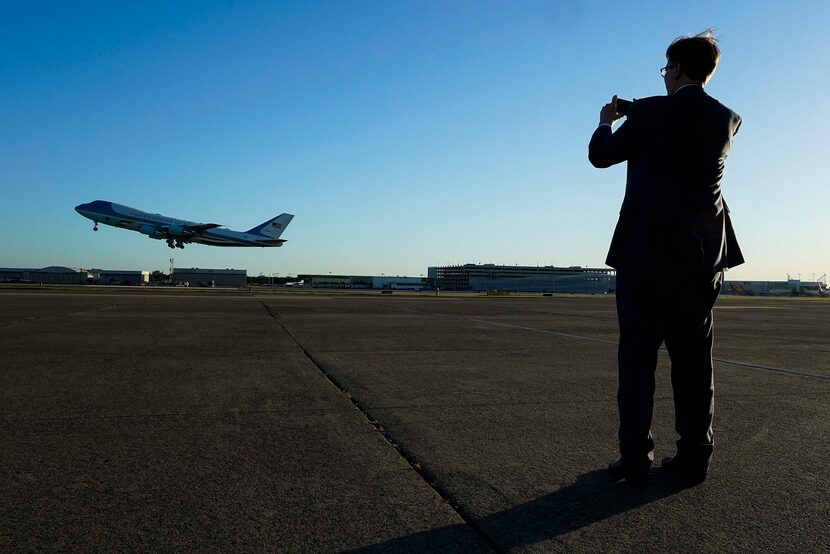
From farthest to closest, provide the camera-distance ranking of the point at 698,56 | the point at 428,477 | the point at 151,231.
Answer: the point at 151,231 < the point at 698,56 < the point at 428,477

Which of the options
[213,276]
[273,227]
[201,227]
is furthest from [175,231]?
[213,276]

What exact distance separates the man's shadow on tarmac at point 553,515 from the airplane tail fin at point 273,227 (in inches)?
2726

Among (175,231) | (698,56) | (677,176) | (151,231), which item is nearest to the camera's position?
(677,176)

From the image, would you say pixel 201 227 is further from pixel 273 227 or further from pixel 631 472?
pixel 631 472

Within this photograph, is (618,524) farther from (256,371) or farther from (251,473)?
(256,371)

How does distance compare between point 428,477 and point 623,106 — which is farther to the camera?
point 623,106

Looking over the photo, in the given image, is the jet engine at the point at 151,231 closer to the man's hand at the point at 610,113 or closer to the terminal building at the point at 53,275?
the man's hand at the point at 610,113

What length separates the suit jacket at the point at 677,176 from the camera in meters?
2.47

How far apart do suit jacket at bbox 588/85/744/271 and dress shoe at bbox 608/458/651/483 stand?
89 cm

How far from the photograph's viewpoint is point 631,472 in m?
2.41

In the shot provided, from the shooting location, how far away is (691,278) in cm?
245

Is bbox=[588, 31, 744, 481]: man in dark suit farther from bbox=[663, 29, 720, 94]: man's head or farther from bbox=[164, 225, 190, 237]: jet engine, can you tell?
bbox=[164, 225, 190, 237]: jet engine

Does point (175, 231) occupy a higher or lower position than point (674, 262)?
higher

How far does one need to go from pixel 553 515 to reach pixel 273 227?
7038cm
